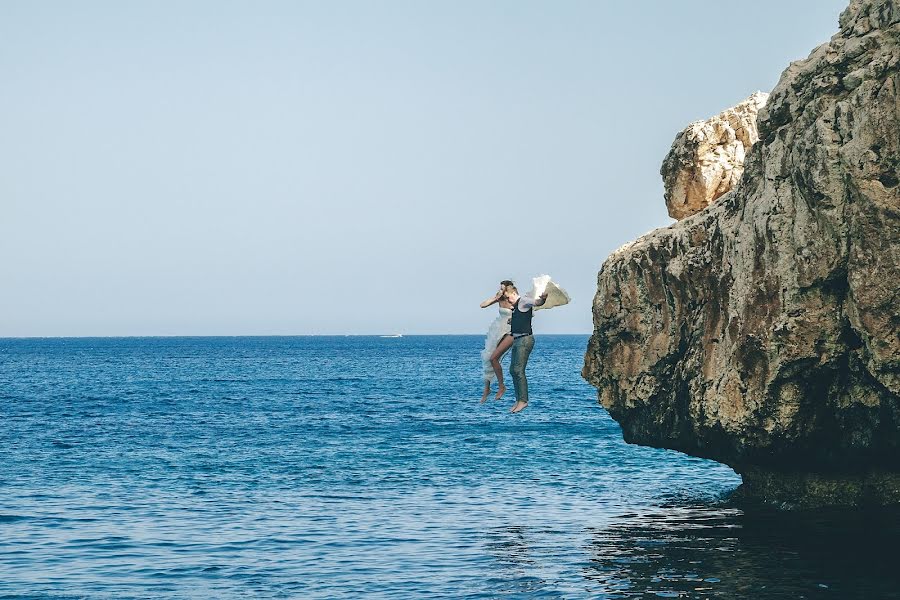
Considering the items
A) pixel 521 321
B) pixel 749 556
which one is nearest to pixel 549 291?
pixel 521 321

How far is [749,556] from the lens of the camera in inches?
804

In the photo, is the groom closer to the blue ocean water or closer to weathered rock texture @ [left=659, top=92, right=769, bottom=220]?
the blue ocean water

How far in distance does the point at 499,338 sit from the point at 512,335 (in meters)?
0.48

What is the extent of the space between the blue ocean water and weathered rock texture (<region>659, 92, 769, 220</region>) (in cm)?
771

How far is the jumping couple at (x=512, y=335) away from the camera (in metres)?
19.3

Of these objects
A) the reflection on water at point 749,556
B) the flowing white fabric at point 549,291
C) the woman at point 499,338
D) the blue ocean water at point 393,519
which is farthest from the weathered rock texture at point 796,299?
the woman at point 499,338

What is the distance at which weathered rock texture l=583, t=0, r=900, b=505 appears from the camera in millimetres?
17688

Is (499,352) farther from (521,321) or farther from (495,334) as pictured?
(521,321)

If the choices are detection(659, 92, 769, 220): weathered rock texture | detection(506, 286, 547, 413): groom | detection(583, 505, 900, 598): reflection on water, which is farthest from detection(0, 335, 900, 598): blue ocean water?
detection(659, 92, 769, 220): weathered rock texture

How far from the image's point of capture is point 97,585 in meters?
19.9

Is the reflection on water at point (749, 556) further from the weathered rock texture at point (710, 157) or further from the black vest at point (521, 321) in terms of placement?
the weathered rock texture at point (710, 157)

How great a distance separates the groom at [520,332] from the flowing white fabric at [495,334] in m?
0.27

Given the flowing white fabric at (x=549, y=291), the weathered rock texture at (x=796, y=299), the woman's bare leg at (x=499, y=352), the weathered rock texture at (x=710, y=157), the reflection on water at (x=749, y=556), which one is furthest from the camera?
the weathered rock texture at (x=710, y=157)

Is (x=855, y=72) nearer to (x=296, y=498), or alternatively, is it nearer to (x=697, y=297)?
(x=697, y=297)
